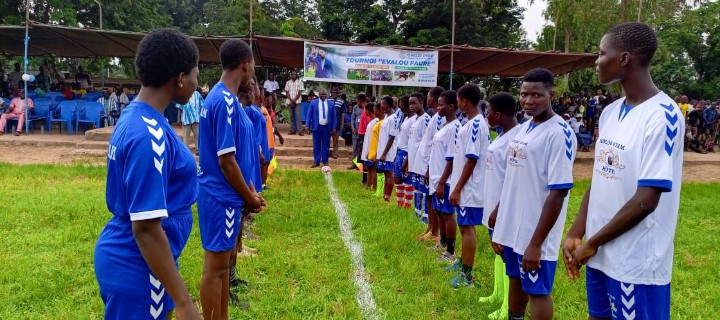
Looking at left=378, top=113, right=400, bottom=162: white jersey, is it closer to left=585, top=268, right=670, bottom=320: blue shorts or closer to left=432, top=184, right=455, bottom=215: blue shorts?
left=432, top=184, right=455, bottom=215: blue shorts

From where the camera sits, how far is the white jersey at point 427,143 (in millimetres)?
6270

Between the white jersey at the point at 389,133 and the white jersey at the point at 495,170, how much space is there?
176 inches

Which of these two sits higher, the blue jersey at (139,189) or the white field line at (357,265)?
the blue jersey at (139,189)

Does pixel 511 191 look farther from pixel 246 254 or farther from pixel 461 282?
pixel 246 254

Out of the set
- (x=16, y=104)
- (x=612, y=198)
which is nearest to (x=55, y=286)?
(x=612, y=198)

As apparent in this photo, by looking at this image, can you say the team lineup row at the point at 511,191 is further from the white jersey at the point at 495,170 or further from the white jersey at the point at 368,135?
the white jersey at the point at 368,135

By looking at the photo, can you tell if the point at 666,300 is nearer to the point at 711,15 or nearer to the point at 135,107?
the point at 135,107

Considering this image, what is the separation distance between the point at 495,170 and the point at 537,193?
81cm

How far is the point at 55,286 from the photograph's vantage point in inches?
170

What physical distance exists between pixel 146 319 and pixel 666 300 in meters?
2.15

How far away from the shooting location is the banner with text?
42.9 ft

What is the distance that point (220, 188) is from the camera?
10.7 feet

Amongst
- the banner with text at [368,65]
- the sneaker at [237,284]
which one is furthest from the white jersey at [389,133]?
the banner with text at [368,65]

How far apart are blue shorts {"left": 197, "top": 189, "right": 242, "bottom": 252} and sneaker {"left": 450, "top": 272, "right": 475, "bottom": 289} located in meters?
2.27
